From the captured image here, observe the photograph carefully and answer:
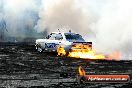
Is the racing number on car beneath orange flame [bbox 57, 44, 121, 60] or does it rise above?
above

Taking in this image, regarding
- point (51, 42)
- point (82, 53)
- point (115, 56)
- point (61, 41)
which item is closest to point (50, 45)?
point (51, 42)

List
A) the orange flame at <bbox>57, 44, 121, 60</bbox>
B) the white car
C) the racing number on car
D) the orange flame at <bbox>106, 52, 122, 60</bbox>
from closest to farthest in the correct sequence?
the orange flame at <bbox>57, 44, 121, 60</bbox>
the white car
the orange flame at <bbox>106, 52, 122, 60</bbox>
the racing number on car

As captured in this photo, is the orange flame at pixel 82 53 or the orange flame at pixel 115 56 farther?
the orange flame at pixel 115 56

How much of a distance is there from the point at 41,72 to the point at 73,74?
5.08ft

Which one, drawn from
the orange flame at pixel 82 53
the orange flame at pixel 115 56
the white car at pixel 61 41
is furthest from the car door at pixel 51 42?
the orange flame at pixel 115 56

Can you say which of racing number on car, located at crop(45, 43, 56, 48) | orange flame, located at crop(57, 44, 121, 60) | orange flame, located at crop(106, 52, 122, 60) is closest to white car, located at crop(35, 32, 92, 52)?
racing number on car, located at crop(45, 43, 56, 48)

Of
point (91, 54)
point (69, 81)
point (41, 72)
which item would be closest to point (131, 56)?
point (91, 54)

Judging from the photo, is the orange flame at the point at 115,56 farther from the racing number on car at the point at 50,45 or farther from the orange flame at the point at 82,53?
the racing number on car at the point at 50,45

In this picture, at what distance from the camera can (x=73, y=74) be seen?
1744cm

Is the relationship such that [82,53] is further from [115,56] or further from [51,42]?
[115,56]

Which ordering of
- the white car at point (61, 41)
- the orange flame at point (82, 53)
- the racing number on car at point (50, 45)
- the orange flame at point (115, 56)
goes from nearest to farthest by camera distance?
the orange flame at point (82, 53) → the white car at point (61, 41) → the orange flame at point (115, 56) → the racing number on car at point (50, 45)

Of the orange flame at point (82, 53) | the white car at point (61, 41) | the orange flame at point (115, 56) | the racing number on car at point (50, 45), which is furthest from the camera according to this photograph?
the racing number on car at point (50, 45)

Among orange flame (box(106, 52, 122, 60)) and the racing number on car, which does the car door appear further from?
orange flame (box(106, 52, 122, 60))

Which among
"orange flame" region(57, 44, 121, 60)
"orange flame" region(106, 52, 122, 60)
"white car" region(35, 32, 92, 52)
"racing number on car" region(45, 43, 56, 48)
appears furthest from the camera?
"racing number on car" region(45, 43, 56, 48)
